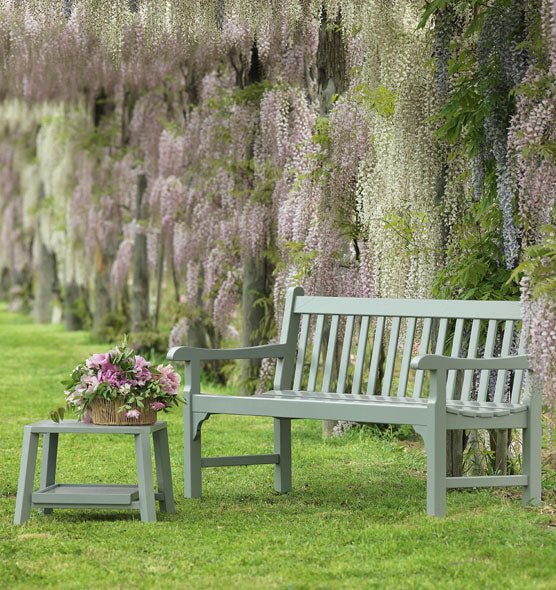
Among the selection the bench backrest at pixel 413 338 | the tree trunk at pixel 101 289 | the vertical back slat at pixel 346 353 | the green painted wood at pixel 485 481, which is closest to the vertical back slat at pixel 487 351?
the bench backrest at pixel 413 338

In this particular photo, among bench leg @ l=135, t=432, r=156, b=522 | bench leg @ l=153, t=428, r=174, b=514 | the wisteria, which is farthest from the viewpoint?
the wisteria

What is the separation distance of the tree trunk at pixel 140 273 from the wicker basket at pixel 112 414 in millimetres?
8490

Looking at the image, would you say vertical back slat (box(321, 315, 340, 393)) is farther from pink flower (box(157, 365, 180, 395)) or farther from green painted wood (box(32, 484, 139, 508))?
green painted wood (box(32, 484, 139, 508))

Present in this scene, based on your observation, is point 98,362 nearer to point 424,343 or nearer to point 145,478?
point 145,478

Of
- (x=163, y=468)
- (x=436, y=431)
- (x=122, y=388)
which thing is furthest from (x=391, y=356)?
(x=122, y=388)

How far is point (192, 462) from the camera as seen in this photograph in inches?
204

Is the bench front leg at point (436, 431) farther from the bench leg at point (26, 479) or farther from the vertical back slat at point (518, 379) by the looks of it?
the bench leg at point (26, 479)

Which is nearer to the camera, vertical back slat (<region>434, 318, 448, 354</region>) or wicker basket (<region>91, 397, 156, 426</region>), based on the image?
wicker basket (<region>91, 397, 156, 426</region>)

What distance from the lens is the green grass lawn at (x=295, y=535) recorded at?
12.3 ft

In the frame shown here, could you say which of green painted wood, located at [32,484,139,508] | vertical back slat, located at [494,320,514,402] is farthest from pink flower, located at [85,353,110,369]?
vertical back slat, located at [494,320,514,402]

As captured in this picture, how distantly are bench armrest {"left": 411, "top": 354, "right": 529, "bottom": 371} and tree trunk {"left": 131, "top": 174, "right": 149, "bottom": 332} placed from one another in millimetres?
8741

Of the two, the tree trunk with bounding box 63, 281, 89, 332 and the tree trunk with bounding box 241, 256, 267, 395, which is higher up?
the tree trunk with bounding box 241, 256, 267, 395

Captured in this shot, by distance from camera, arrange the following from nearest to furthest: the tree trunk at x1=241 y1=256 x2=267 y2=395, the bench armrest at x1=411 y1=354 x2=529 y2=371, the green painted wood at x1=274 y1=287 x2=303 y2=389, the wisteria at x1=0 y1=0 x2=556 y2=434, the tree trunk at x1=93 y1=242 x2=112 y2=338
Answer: the bench armrest at x1=411 y1=354 x2=529 y2=371
the wisteria at x1=0 y1=0 x2=556 y2=434
the green painted wood at x1=274 y1=287 x2=303 y2=389
the tree trunk at x1=241 y1=256 x2=267 y2=395
the tree trunk at x1=93 y1=242 x2=112 y2=338

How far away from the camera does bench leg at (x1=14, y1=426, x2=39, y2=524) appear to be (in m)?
4.58
